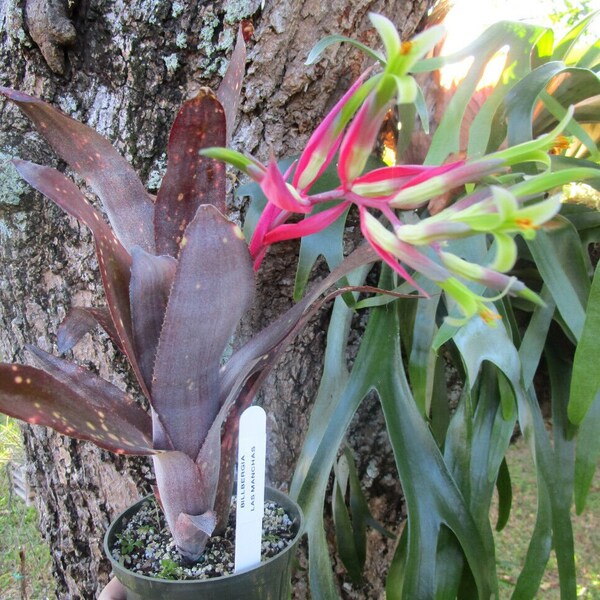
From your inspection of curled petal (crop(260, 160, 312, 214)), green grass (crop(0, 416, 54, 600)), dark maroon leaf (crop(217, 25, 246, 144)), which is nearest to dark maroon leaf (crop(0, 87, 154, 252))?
dark maroon leaf (crop(217, 25, 246, 144))

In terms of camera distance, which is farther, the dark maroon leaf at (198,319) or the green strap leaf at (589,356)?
the green strap leaf at (589,356)

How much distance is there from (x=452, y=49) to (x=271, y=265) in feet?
1.57

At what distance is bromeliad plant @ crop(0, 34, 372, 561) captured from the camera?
1.49 feet

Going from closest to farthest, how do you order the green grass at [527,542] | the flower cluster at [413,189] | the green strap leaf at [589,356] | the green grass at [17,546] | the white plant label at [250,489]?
1. the flower cluster at [413,189]
2. the white plant label at [250,489]
3. the green strap leaf at [589,356]
4. the green grass at [17,546]
5. the green grass at [527,542]

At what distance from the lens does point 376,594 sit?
110 cm

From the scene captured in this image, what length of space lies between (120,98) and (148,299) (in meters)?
0.42

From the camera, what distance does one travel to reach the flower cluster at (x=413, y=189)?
1.11 ft

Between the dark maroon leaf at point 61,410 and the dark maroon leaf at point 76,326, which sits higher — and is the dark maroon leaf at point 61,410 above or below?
below

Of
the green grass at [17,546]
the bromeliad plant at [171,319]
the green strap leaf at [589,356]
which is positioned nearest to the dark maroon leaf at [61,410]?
the bromeliad plant at [171,319]

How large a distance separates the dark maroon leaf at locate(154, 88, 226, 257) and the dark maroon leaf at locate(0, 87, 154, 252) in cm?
3

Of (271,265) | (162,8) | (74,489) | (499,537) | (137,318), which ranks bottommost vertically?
(499,537)

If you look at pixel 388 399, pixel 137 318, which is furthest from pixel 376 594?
pixel 137 318

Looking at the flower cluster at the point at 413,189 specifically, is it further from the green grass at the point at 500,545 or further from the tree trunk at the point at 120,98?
the green grass at the point at 500,545

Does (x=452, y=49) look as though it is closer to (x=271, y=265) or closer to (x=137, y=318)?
(x=271, y=265)
